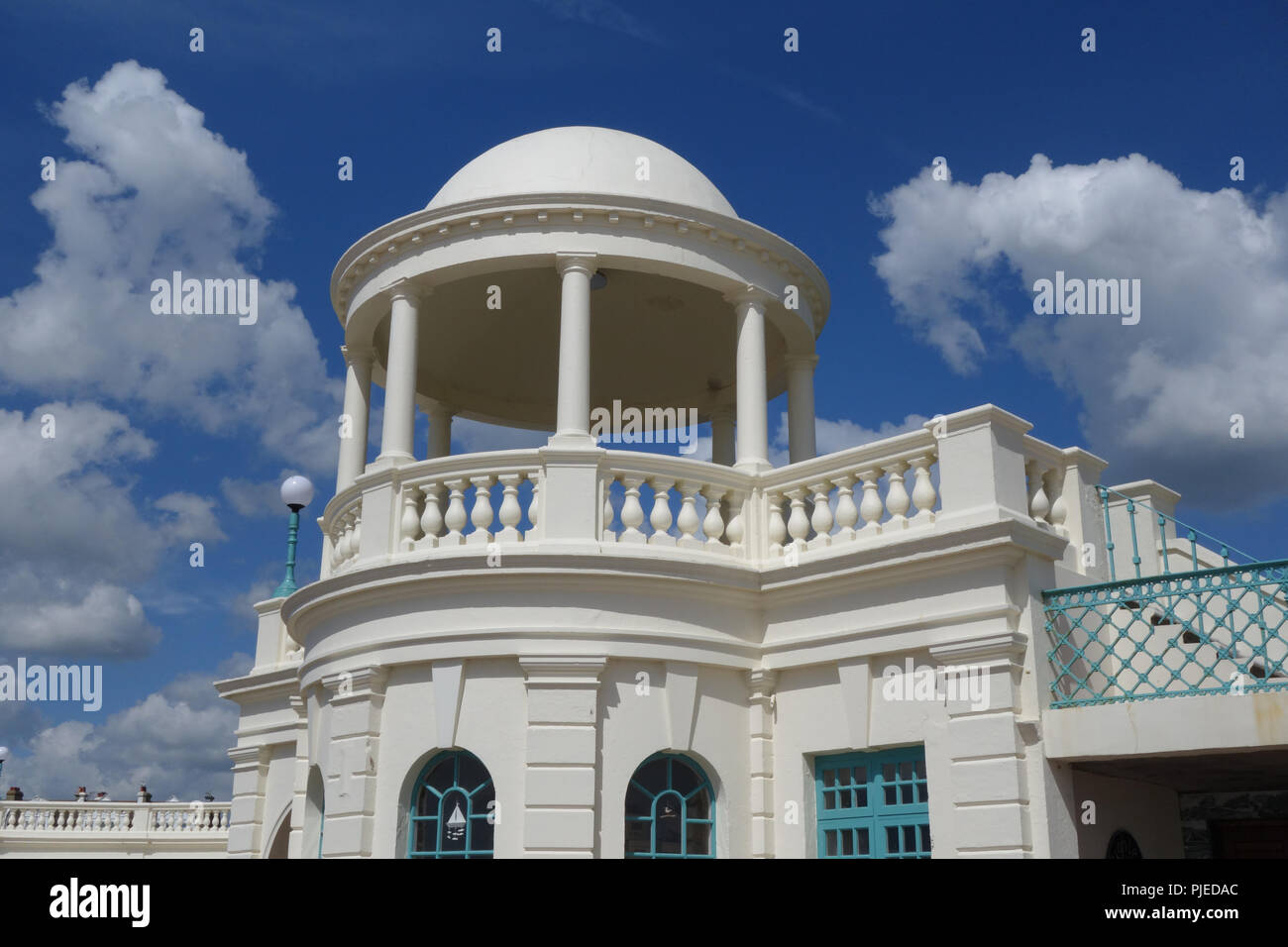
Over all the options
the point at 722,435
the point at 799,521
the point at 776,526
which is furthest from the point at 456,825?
the point at 722,435

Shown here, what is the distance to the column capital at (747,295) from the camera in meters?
15.3

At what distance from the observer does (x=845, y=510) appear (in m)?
13.1

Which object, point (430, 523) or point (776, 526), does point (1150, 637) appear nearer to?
point (776, 526)

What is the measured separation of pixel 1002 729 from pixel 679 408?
1017cm

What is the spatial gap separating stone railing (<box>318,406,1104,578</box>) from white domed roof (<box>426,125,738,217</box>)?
12.1 ft

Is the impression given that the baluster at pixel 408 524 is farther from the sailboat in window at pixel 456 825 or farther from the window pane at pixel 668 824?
the window pane at pixel 668 824

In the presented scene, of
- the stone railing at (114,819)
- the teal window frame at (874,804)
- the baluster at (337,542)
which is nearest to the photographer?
the teal window frame at (874,804)

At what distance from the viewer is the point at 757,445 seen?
14.7 metres

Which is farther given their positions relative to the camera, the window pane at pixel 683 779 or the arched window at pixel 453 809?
the window pane at pixel 683 779

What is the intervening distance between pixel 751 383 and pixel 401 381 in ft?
13.3

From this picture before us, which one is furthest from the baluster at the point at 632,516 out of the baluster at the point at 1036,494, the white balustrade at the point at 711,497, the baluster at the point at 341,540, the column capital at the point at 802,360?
the column capital at the point at 802,360

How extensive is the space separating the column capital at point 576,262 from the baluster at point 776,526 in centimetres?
328
